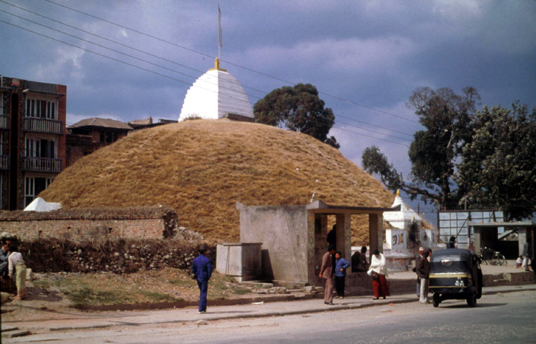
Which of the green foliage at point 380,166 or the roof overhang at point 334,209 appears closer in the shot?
the roof overhang at point 334,209

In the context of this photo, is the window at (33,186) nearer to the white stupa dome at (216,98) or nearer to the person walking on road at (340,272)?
the white stupa dome at (216,98)

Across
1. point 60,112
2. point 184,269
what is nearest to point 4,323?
point 184,269

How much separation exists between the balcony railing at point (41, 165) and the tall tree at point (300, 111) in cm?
3302

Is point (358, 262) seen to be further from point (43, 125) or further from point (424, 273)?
point (43, 125)

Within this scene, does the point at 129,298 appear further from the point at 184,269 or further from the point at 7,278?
the point at 184,269

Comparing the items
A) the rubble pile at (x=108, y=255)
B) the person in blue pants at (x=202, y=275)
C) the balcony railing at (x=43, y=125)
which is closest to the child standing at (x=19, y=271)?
the rubble pile at (x=108, y=255)

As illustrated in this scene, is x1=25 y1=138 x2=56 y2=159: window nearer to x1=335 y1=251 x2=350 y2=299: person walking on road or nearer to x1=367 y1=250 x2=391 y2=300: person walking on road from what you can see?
x1=335 y1=251 x2=350 y2=299: person walking on road

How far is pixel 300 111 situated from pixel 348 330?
6001 cm

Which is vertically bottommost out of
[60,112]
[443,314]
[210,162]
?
[443,314]

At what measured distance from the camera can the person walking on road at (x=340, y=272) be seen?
17.1 metres

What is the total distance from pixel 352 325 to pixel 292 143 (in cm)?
3593

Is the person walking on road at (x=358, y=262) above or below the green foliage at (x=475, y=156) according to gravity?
below

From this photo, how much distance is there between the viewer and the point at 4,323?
34.6ft

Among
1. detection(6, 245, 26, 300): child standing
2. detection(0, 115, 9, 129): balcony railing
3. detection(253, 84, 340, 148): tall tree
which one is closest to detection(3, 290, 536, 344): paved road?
detection(6, 245, 26, 300): child standing
